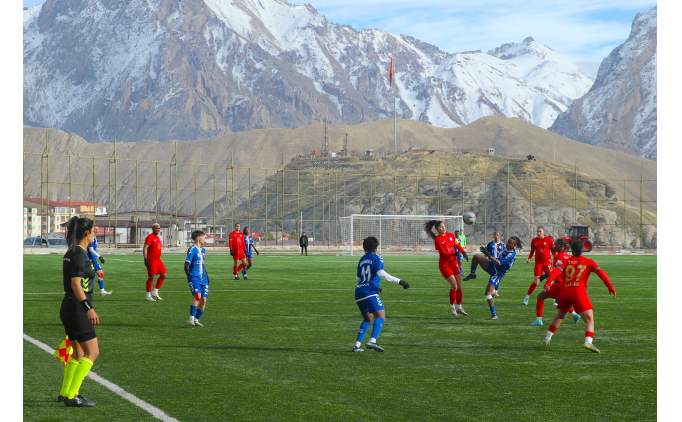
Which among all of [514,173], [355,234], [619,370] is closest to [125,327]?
[619,370]

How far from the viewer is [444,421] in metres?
10.9

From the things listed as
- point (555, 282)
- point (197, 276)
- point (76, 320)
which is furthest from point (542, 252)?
point (76, 320)

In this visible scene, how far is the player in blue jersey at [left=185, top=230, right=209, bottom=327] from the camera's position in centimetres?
2009

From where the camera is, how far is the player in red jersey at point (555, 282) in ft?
58.9

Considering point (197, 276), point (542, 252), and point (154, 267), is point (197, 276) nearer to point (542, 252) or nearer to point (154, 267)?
point (154, 267)

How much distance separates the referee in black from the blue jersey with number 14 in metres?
5.36

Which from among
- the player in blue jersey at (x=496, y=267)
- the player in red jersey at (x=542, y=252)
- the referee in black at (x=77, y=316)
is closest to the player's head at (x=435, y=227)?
the player in blue jersey at (x=496, y=267)

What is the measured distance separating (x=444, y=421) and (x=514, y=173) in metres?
139

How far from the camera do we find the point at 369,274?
16000 mm

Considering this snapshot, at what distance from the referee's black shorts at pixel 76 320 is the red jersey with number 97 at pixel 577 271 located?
27.1 feet

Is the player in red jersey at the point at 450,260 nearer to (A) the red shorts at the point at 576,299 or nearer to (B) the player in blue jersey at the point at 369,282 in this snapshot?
(A) the red shorts at the point at 576,299

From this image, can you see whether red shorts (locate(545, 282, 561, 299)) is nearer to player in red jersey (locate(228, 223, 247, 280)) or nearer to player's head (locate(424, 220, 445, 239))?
player's head (locate(424, 220, 445, 239))

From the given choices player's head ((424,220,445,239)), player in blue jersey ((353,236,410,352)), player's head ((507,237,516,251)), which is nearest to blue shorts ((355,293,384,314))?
player in blue jersey ((353,236,410,352))
